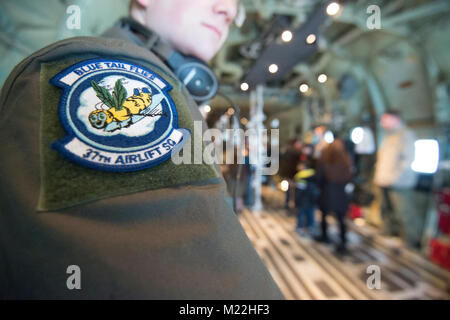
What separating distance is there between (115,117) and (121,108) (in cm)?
2

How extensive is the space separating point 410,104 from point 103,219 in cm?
528

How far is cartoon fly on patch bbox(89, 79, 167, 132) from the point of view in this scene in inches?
14.6

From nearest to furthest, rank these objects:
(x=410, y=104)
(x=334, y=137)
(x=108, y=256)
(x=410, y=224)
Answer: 1. (x=108, y=256)
2. (x=334, y=137)
3. (x=410, y=224)
4. (x=410, y=104)

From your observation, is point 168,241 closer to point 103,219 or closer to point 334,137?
point 103,219

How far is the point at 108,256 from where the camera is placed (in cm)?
31

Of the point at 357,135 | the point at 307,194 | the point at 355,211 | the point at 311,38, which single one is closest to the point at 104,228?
the point at 311,38

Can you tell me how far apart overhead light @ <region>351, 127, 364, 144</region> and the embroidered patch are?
561cm

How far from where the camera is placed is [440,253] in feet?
8.66

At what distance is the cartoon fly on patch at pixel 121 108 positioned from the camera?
14.6 inches

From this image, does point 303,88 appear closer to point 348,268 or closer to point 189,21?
point 189,21

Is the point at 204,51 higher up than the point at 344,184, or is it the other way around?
the point at 204,51

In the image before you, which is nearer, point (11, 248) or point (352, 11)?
point (11, 248)

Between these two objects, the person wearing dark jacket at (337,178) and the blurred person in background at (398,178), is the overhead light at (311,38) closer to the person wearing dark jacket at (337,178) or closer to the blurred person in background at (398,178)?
the person wearing dark jacket at (337,178)
